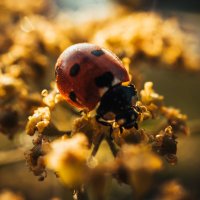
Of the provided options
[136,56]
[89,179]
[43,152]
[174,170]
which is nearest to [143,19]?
[136,56]

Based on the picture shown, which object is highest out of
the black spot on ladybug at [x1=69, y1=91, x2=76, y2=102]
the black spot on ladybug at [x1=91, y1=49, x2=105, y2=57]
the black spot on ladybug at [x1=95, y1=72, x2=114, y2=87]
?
the black spot on ladybug at [x1=91, y1=49, x2=105, y2=57]

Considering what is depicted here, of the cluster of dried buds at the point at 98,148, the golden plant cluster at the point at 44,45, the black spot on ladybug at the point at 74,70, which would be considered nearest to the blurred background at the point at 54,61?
the golden plant cluster at the point at 44,45

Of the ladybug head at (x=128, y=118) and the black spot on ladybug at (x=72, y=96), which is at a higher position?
the black spot on ladybug at (x=72, y=96)

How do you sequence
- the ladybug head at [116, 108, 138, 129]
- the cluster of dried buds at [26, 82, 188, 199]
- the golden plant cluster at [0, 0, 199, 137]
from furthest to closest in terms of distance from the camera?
the golden plant cluster at [0, 0, 199, 137] < the ladybug head at [116, 108, 138, 129] < the cluster of dried buds at [26, 82, 188, 199]

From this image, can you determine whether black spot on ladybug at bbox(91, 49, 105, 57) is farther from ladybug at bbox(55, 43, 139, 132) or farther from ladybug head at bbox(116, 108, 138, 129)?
ladybug head at bbox(116, 108, 138, 129)

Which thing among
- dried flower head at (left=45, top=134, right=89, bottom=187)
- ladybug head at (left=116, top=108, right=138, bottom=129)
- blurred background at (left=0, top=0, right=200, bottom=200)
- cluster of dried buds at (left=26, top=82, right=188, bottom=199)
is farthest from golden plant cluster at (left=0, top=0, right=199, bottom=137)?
dried flower head at (left=45, top=134, right=89, bottom=187)

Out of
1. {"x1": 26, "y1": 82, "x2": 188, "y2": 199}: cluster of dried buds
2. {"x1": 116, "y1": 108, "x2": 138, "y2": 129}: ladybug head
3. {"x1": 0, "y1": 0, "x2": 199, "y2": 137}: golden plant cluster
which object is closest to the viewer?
{"x1": 26, "y1": 82, "x2": 188, "y2": 199}: cluster of dried buds

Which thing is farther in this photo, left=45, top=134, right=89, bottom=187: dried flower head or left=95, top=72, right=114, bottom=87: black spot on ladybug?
left=95, top=72, right=114, bottom=87: black spot on ladybug

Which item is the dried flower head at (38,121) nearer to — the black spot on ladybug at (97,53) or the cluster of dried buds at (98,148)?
the cluster of dried buds at (98,148)

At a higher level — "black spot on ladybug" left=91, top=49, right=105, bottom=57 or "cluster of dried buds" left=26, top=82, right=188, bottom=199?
"black spot on ladybug" left=91, top=49, right=105, bottom=57

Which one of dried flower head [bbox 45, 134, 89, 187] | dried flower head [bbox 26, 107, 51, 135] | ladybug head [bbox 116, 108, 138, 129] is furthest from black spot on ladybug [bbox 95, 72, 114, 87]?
dried flower head [bbox 45, 134, 89, 187]
